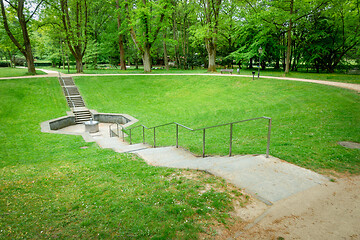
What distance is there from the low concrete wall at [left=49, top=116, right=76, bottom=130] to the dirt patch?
16.1 metres

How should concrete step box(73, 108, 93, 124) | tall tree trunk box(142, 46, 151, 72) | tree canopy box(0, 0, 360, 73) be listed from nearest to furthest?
concrete step box(73, 108, 93, 124) < tree canopy box(0, 0, 360, 73) < tall tree trunk box(142, 46, 151, 72)

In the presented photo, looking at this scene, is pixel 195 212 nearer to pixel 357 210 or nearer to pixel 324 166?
pixel 357 210

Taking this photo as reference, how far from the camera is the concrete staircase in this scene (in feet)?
62.1

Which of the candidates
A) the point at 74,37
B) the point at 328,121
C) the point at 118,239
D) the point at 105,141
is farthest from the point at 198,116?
the point at 74,37

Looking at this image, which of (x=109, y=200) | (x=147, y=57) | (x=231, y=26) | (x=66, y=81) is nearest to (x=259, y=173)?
(x=109, y=200)

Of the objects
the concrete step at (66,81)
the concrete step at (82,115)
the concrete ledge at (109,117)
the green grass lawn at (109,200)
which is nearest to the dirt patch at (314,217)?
the green grass lawn at (109,200)

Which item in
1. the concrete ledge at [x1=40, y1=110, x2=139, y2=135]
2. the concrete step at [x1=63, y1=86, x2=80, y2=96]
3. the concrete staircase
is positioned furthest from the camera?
the concrete step at [x1=63, y1=86, x2=80, y2=96]

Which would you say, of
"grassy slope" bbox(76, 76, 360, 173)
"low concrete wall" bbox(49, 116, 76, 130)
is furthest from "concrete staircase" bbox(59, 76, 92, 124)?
"grassy slope" bbox(76, 76, 360, 173)

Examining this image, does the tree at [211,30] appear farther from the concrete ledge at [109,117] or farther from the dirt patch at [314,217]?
the dirt patch at [314,217]

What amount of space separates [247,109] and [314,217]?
11.7 m

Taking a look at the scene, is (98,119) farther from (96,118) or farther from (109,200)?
(109,200)

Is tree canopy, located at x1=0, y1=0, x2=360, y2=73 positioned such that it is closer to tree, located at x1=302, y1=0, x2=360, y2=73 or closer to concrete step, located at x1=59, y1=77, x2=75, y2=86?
tree, located at x1=302, y1=0, x2=360, y2=73

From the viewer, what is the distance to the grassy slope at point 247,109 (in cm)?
758

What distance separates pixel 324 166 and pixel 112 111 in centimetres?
1648
